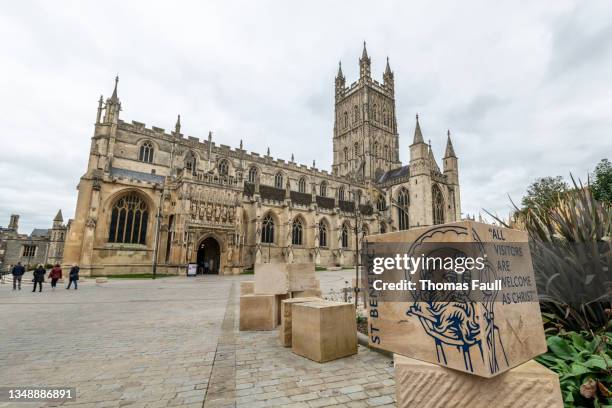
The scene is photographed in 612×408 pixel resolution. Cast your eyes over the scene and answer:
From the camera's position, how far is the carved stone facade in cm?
2319

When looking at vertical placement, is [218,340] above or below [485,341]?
below

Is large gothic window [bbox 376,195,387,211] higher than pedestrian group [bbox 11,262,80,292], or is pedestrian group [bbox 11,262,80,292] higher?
large gothic window [bbox 376,195,387,211]

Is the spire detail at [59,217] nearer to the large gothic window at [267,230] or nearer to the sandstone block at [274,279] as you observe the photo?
the large gothic window at [267,230]

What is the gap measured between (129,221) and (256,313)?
74.3 feet

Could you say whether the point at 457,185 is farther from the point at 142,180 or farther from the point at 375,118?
the point at 142,180

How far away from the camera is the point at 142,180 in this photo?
2538 cm

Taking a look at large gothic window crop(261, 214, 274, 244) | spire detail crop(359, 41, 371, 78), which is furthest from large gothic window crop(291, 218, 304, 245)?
spire detail crop(359, 41, 371, 78)

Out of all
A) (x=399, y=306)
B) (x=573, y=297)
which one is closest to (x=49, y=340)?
(x=399, y=306)

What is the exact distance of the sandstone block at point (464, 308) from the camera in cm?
168

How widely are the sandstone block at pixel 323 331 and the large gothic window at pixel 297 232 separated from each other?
27300mm

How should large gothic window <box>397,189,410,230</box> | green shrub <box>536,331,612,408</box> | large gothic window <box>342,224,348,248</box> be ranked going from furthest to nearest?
large gothic window <box>397,189,410,230</box>
large gothic window <box>342,224,348,248</box>
green shrub <box>536,331,612,408</box>

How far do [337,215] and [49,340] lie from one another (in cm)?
3079

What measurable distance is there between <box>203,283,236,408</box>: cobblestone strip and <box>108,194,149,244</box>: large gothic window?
22.1m

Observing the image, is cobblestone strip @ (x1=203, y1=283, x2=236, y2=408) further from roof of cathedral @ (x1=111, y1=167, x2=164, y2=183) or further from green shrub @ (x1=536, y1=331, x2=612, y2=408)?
roof of cathedral @ (x1=111, y1=167, x2=164, y2=183)
